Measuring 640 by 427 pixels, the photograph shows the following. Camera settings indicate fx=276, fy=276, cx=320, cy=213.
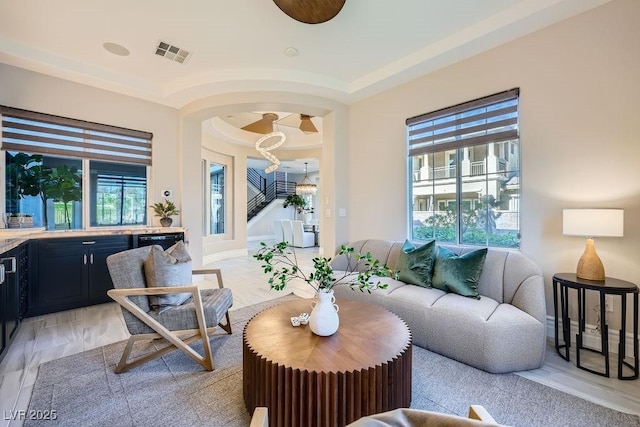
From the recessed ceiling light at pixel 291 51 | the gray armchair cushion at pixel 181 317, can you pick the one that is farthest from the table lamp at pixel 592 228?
the recessed ceiling light at pixel 291 51

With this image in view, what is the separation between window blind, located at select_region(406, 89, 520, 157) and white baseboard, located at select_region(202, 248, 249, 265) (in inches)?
213

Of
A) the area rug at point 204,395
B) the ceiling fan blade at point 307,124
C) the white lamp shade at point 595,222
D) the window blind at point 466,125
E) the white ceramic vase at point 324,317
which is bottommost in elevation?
the area rug at point 204,395

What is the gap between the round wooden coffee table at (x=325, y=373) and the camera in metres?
1.38

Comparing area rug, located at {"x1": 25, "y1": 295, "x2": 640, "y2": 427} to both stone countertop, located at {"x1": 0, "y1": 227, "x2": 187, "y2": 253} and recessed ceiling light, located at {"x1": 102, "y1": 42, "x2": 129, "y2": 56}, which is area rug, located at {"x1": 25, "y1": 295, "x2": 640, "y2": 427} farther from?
recessed ceiling light, located at {"x1": 102, "y1": 42, "x2": 129, "y2": 56}

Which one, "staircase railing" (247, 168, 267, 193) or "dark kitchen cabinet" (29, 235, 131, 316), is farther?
"staircase railing" (247, 168, 267, 193)

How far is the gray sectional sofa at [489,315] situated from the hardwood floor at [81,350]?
0.22 meters

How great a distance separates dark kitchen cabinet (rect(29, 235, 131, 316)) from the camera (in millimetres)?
3240

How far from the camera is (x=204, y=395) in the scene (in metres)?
1.90

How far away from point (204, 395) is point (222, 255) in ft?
18.8

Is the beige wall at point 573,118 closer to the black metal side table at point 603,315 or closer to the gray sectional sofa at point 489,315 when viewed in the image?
the black metal side table at point 603,315

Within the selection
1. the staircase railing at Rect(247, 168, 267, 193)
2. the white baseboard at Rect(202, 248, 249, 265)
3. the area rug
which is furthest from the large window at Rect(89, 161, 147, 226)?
the staircase railing at Rect(247, 168, 267, 193)

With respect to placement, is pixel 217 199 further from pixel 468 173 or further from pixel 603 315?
pixel 603 315

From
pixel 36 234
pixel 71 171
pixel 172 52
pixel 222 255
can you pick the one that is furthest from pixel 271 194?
pixel 36 234

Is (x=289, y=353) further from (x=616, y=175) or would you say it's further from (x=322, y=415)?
(x=616, y=175)
